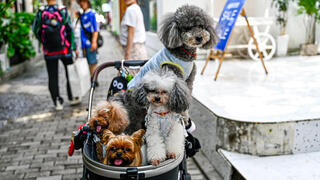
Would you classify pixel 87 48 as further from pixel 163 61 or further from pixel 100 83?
pixel 163 61

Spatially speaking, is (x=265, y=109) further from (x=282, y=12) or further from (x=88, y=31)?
(x=282, y=12)

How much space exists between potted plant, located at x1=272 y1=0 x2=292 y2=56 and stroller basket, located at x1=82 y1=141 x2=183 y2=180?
701cm

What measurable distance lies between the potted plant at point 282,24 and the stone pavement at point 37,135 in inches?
177

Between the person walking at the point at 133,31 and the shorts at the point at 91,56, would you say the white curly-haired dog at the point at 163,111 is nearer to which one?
the person walking at the point at 133,31

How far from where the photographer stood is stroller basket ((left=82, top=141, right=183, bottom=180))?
1746mm

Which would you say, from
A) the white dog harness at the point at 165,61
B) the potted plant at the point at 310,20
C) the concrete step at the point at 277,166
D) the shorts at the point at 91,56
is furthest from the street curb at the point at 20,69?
the potted plant at the point at 310,20

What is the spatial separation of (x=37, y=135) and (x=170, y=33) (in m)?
3.32

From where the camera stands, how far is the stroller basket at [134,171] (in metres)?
1.75

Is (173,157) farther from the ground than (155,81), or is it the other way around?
(155,81)

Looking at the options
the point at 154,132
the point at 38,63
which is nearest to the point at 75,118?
the point at 154,132

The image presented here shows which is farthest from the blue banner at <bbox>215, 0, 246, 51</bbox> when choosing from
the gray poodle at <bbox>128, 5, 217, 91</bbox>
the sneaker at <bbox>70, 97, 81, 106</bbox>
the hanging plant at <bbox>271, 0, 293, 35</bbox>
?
the gray poodle at <bbox>128, 5, 217, 91</bbox>

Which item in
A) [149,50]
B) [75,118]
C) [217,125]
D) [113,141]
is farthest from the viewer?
[149,50]

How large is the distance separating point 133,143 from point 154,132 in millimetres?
175

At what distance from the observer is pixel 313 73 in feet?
19.3
